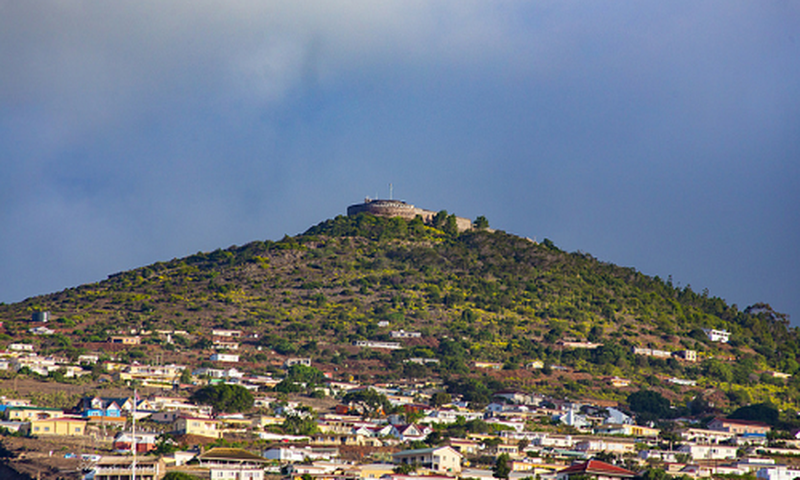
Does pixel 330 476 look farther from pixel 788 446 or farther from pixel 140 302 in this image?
pixel 140 302

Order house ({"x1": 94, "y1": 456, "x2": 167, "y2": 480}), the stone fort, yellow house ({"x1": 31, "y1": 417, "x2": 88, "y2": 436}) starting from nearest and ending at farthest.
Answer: house ({"x1": 94, "y1": 456, "x2": 167, "y2": 480}) → yellow house ({"x1": 31, "y1": 417, "x2": 88, "y2": 436}) → the stone fort

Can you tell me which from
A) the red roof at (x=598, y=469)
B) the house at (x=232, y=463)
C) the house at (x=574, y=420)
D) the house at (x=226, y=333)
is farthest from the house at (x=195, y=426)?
the house at (x=226, y=333)

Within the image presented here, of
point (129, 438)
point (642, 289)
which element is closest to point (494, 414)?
point (129, 438)

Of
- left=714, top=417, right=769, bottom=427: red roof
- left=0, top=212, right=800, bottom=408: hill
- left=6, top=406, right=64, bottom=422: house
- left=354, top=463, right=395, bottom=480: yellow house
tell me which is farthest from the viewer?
left=0, top=212, right=800, bottom=408: hill

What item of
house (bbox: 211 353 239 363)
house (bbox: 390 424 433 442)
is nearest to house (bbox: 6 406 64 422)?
house (bbox: 390 424 433 442)

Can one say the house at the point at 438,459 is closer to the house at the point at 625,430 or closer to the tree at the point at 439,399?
the house at the point at 625,430

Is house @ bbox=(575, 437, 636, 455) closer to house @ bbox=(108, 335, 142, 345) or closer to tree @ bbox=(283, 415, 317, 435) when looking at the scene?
tree @ bbox=(283, 415, 317, 435)

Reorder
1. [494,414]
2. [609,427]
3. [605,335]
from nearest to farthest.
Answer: [609,427]
[494,414]
[605,335]
